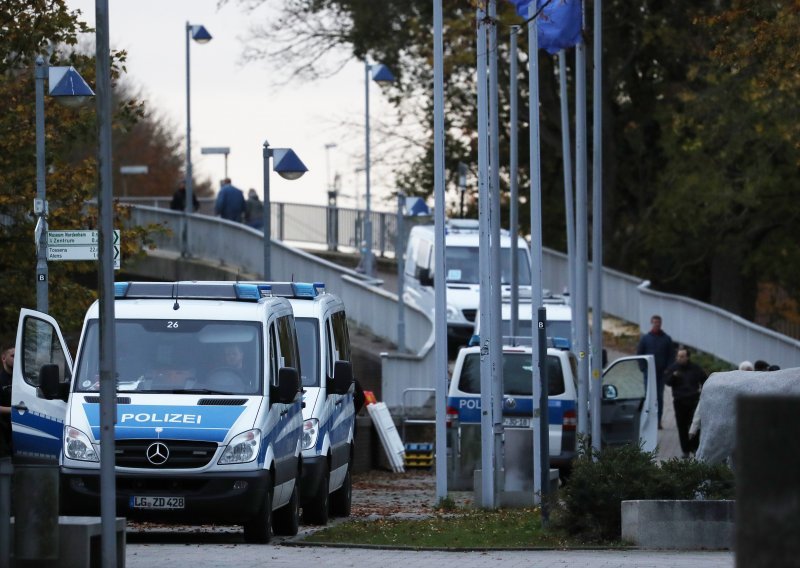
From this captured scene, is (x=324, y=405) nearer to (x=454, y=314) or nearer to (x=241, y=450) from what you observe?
(x=241, y=450)

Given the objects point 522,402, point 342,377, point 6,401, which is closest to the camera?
point 6,401

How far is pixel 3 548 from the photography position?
11414 millimetres

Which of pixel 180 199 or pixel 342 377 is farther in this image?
pixel 180 199

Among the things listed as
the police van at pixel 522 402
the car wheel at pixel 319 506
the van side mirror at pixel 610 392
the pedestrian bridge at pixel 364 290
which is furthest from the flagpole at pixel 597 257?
the car wheel at pixel 319 506

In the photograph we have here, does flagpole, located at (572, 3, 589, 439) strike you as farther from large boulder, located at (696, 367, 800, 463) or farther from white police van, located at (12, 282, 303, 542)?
white police van, located at (12, 282, 303, 542)

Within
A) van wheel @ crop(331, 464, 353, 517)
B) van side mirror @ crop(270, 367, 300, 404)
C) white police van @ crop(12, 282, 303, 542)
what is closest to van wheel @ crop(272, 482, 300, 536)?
white police van @ crop(12, 282, 303, 542)

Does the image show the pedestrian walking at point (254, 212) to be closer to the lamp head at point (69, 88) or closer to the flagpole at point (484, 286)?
the lamp head at point (69, 88)

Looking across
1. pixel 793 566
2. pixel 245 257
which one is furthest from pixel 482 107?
pixel 245 257

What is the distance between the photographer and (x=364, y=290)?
126 feet

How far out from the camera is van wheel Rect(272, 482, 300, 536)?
55.6 feet

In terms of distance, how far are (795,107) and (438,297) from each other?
13.5 metres

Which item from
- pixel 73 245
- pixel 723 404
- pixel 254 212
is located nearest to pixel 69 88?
pixel 73 245

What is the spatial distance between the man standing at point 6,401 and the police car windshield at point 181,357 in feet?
3.82

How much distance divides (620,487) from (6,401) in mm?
5740
